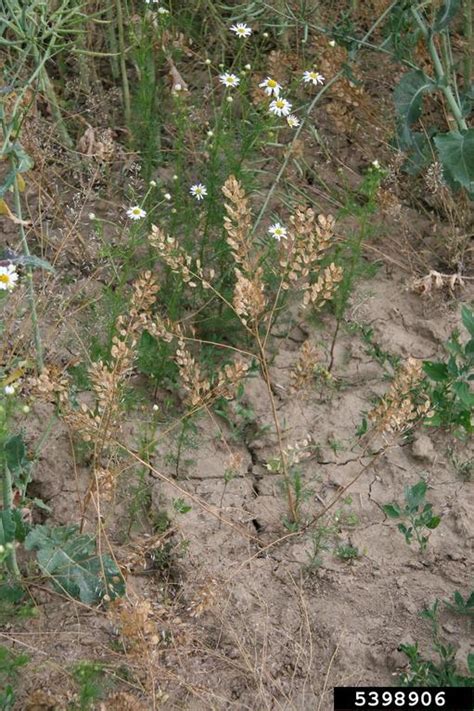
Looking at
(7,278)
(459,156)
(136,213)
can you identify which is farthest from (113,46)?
(7,278)

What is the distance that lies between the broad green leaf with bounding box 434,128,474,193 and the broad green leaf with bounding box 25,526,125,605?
1749 millimetres

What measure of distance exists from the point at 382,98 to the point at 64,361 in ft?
6.11

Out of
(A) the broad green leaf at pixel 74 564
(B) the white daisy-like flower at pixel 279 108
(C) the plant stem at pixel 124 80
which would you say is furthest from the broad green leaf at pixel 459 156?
(A) the broad green leaf at pixel 74 564

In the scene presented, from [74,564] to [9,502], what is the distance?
9.7 inches

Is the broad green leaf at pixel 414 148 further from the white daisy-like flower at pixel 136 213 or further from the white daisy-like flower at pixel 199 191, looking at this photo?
the white daisy-like flower at pixel 136 213

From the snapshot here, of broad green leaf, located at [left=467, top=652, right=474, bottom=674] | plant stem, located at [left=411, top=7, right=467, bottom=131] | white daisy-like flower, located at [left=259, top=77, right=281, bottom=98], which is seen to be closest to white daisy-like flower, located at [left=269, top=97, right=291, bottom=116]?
white daisy-like flower, located at [left=259, top=77, right=281, bottom=98]

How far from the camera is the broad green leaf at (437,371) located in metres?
3.22

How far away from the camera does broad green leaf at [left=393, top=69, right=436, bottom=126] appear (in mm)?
3445

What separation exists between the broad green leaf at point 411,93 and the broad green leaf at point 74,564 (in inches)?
74.0

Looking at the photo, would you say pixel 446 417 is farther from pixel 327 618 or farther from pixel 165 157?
pixel 165 157

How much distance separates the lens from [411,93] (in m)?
3.46

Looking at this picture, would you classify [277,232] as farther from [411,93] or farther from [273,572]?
[273,572]

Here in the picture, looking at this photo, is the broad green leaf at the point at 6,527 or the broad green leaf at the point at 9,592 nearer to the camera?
the broad green leaf at the point at 6,527

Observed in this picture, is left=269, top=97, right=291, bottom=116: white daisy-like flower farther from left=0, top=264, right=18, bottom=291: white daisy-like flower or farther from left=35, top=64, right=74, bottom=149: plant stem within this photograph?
left=0, top=264, right=18, bottom=291: white daisy-like flower
